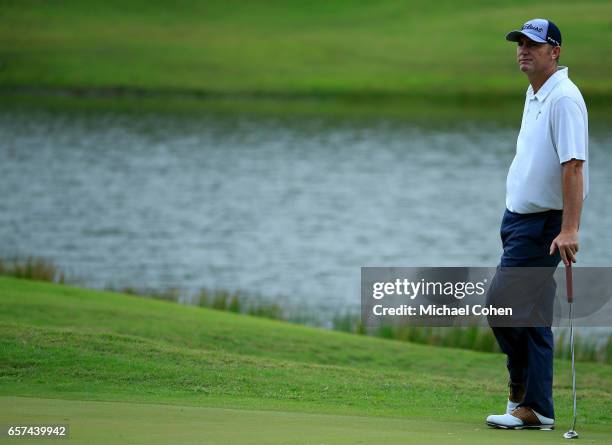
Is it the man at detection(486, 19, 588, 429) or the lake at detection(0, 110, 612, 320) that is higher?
the lake at detection(0, 110, 612, 320)

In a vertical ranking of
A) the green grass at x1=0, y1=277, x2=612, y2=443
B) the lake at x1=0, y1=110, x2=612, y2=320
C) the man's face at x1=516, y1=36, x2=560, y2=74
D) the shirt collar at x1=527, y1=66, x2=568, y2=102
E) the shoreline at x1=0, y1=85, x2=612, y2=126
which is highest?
the shoreline at x1=0, y1=85, x2=612, y2=126

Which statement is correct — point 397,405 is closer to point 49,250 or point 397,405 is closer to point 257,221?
point 49,250

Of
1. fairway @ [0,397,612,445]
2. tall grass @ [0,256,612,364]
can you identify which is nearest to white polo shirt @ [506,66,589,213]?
fairway @ [0,397,612,445]

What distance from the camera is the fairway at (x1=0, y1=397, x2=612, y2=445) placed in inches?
221

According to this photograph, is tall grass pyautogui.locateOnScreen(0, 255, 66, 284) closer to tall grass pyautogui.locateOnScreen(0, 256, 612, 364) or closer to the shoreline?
tall grass pyautogui.locateOnScreen(0, 256, 612, 364)

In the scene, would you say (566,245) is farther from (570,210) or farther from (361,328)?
(361,328)

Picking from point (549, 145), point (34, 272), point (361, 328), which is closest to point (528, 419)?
point (549, 145)

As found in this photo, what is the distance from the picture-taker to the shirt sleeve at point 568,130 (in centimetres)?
660

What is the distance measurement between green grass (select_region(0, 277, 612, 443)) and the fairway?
1.03 ft

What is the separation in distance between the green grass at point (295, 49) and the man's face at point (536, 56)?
60.7 m

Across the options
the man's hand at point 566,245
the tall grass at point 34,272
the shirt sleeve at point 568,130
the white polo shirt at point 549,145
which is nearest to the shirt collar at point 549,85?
the white polo shirt at point 549,145

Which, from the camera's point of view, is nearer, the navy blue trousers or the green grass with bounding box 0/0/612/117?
the navy blue trousers

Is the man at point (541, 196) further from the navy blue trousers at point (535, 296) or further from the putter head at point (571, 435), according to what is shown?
the putter head at point (571, 435)

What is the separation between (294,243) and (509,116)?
35387 millimetres
